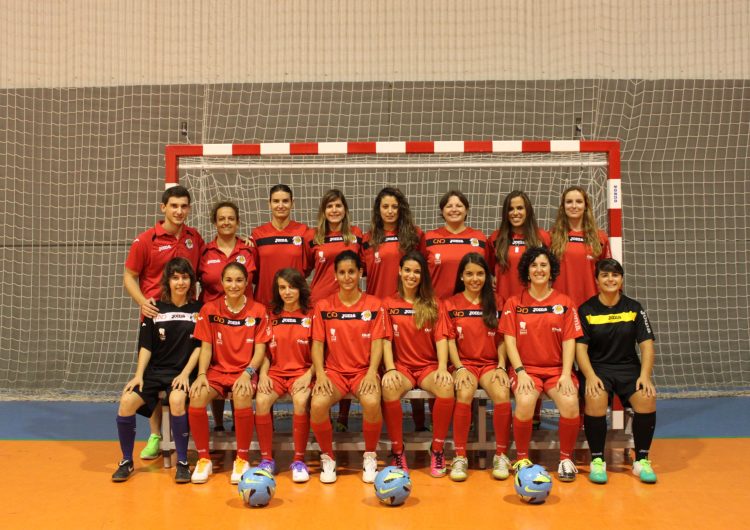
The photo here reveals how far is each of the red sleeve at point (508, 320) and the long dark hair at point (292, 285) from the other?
1.24 metres

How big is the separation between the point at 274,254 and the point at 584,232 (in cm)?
214

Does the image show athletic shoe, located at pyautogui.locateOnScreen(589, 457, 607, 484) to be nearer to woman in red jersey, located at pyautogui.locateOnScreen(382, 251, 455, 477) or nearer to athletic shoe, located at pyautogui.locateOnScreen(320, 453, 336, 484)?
woman in red jersey, located at pyautogui.locateOnScreen(382, 251, 455, 477)

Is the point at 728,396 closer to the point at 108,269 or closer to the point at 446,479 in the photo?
the point at 446,479

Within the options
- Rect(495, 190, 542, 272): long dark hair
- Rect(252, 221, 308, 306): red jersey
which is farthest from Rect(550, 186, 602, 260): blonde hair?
Rect(252, 221, 308, 306): red jersey

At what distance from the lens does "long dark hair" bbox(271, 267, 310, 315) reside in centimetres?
420

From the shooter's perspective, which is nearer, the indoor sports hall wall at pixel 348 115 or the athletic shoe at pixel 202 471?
the athletic shoe at pixel 202 471

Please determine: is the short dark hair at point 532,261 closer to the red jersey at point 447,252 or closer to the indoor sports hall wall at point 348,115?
the red jersey at point 447,252

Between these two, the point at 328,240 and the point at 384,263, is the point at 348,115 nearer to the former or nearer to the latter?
the point at 328,240

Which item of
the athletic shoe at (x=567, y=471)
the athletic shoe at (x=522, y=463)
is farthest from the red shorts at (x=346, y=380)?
the athletic shoe at (x=567, y=471)

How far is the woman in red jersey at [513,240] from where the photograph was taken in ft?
14.8

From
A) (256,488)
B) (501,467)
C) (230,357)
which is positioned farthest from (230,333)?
(501,467)

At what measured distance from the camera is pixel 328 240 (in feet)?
15.2

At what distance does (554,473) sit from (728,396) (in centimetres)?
305

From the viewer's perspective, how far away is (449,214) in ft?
14.9
